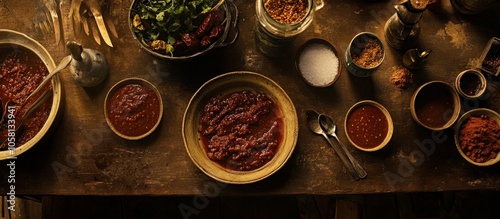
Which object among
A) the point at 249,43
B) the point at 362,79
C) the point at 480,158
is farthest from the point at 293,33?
the point at 480,158

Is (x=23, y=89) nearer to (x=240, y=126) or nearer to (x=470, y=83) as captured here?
(x=240, y=126)

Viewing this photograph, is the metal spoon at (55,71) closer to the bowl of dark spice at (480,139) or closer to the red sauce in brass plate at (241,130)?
the red sauce in brass plate at (241,130)

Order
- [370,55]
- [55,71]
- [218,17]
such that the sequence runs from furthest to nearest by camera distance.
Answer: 1. [370,55]
2. [218,17]
3. [55,71]

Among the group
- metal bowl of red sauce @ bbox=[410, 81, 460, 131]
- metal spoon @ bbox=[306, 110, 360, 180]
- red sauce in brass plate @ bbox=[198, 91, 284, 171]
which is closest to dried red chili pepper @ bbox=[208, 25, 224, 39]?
red sauce in brass plate @ bbox=[198, 91, 284, 171]

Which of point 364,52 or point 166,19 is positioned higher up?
point 166,19

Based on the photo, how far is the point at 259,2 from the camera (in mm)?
2607

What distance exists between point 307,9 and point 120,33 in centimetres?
132

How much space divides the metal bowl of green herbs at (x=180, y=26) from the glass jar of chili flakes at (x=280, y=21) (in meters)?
0.19

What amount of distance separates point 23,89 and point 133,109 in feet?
2.50

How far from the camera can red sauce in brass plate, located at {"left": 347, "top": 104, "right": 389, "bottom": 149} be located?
109 inches

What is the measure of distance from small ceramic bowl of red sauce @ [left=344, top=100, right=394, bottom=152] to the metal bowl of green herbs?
96 cm

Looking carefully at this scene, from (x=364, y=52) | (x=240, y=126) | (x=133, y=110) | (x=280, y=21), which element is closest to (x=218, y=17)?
(x=280, y=21)

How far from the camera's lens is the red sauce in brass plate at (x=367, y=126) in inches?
109

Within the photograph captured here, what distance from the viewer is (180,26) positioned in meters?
2.68
